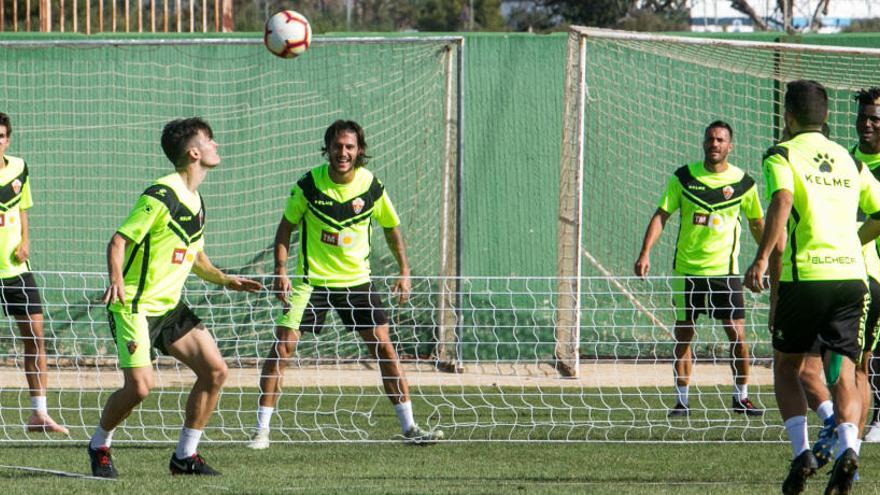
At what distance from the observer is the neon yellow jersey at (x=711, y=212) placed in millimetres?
9961

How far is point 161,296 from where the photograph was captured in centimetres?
705

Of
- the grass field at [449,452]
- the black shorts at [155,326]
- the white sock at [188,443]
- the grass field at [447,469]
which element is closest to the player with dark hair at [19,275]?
the grass field at [449,452]

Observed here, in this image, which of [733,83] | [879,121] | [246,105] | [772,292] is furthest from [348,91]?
[772,292]

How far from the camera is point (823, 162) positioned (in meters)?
6.41

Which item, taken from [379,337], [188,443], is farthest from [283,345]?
[188,443]

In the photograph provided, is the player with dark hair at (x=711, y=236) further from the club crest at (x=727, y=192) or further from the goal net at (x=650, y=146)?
the goal net at (x=650, y=146)

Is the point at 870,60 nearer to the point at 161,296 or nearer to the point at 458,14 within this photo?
the point at 161,296

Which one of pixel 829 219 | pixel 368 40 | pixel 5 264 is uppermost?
pixel 368 40

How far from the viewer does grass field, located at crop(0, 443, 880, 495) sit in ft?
22.0

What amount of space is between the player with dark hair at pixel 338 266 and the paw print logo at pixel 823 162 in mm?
3102

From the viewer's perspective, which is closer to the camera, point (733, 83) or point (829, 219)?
point (829, 219)

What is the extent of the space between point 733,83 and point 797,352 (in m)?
7.68

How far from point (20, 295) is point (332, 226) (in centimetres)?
242

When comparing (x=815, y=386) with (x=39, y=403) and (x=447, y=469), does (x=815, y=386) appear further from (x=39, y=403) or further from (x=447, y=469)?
(x=39, y=403)
